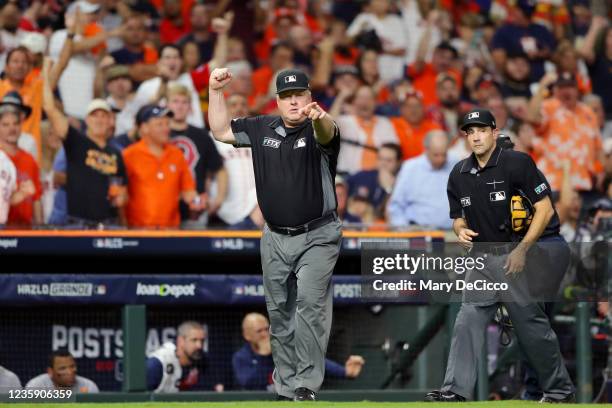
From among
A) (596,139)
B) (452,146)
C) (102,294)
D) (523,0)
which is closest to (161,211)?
(102,294)

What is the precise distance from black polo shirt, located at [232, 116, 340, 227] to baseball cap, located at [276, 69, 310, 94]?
0.27 metres

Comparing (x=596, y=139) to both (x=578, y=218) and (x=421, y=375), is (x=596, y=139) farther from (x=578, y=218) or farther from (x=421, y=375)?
(x=421, y=375)

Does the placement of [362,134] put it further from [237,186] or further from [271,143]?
[271,143]

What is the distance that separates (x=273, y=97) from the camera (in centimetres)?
1313

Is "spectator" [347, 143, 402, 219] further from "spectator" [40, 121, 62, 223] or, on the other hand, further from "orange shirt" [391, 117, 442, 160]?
"spectator" [40, 121, 62, 223]

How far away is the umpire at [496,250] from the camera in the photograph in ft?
24.4

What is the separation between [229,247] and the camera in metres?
10.1

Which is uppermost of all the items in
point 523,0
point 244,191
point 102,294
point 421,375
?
point 523,0

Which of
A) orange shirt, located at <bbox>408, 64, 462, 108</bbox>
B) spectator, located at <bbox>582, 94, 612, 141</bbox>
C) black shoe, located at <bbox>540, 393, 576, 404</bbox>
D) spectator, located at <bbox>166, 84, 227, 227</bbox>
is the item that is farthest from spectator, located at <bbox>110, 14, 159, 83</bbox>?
black shoe, located at <bbox>540, 393, 576, 404</bbox>

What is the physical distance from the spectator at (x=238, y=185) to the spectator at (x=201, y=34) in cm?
171

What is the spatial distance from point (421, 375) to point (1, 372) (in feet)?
10.7

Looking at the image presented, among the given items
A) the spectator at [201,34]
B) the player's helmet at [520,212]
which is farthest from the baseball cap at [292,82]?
the spectator at [201,34]

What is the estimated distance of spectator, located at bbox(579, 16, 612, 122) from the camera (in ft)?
52.0

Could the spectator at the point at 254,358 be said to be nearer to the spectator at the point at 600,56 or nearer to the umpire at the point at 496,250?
the umpire at the point at 496,250
